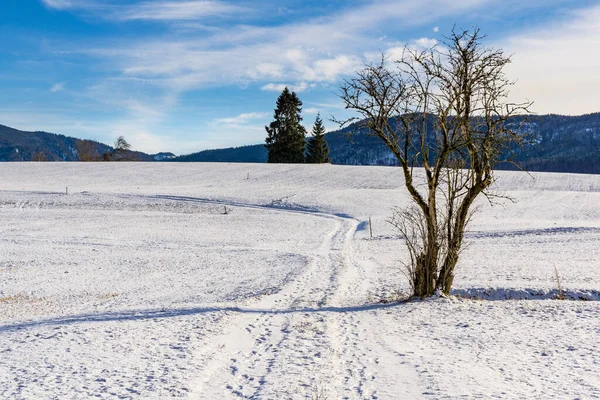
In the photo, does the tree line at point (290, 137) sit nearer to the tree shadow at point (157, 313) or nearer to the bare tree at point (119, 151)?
the bare tree at point (119, 151)

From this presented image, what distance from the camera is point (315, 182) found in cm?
5528

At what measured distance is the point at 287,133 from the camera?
2968 inches

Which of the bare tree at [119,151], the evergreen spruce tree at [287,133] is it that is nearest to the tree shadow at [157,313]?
the evergreen spruce tree at [287,133]

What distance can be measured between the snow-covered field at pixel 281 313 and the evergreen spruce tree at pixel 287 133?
140 feet

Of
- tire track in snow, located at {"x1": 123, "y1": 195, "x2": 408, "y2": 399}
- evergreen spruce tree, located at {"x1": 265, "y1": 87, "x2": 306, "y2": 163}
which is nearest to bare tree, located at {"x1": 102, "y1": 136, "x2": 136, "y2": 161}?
evergreen spruce tree, located at {"x1": 265, "y1": 87, "x2": 306, "y2": 163}

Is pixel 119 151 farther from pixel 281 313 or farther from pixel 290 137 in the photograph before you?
pixel 281 313

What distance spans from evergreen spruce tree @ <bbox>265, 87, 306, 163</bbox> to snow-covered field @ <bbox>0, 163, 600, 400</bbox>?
42730 millimetres

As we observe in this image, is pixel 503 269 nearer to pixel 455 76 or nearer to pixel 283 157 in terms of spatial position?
pixel 455 76

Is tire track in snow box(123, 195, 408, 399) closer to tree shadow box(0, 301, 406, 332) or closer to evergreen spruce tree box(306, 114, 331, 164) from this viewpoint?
tree shadow box(0, 301, 406, 332)

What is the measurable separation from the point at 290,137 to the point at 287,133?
2.71 ft

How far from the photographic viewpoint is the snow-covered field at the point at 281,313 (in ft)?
21.1

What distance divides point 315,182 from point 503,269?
3829 centimetres

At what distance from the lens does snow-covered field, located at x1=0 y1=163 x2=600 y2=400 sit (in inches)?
253

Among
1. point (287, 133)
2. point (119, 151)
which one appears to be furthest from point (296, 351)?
point (119, 151)
